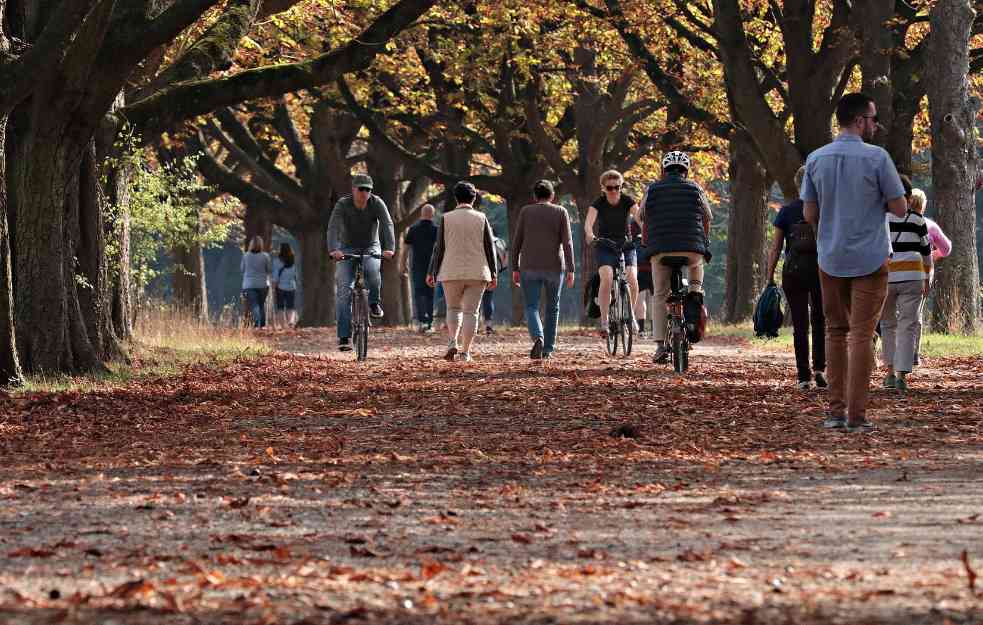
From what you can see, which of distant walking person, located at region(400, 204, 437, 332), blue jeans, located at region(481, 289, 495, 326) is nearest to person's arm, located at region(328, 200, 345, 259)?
distant walking person, located at region(400, 204, 437, 332)

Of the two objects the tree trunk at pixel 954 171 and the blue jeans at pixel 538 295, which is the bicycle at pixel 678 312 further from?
the tree trunk at pixel 954 171

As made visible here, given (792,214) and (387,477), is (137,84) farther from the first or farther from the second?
(387,477)

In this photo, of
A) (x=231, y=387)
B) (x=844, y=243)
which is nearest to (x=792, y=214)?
(x=844, y=243)

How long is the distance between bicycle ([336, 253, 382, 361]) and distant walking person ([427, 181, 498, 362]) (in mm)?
868

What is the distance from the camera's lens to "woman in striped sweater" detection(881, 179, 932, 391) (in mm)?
13844

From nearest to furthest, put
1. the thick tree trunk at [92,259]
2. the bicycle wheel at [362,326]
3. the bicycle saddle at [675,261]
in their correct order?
the bicycle saddle at [675,261], the thick tree trunk at [92,259], the bicycle wheel at [362,326]

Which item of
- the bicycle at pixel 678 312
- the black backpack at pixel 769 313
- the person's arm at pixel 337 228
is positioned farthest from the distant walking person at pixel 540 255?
the black backpack at pixel 769 313

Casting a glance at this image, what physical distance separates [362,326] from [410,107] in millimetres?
16145

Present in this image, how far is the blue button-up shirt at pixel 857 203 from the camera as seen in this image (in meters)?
10.5

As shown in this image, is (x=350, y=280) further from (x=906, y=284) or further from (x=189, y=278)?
(x=189, y=278)

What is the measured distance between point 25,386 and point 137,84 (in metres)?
9.25

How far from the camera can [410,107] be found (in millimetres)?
34875

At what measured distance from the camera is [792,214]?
13828mm

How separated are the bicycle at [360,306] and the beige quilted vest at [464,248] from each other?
3.48 feet
